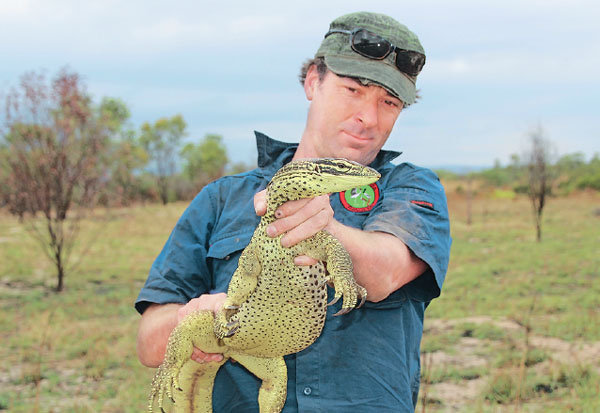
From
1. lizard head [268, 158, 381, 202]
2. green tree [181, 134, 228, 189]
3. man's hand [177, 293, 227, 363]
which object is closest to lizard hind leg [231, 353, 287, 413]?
man's hand [177, 293, 227, 363]

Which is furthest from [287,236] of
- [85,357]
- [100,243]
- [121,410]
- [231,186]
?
[100,243]

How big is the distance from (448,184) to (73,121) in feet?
135

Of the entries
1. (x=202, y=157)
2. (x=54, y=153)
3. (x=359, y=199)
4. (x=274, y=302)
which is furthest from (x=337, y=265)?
(x=202, y=157)

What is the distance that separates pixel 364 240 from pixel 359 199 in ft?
2.07

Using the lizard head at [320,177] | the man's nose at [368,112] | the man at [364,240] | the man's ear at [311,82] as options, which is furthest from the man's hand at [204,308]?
the man's ear at [311,82]

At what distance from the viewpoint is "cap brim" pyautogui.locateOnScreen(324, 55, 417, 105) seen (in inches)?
119

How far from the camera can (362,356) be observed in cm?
288

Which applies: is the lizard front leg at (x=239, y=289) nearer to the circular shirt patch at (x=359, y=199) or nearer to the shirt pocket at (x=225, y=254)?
the shirt pocket at (x=225, y=254)

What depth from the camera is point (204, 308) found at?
2.69m

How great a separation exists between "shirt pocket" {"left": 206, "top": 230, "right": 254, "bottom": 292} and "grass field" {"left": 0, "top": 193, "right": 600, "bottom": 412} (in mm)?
2326

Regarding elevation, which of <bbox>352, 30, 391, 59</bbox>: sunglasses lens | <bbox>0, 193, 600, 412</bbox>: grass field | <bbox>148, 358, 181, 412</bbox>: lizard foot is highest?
<bbox>352, 30, 391, 59</bbox>: sunglasses lens

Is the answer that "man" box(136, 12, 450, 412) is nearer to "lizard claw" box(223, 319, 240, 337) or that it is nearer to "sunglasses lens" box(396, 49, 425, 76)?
"sunglasses lens" box(396, 49, 425, 76)

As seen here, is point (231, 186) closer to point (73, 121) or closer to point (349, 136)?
point (349, 136)

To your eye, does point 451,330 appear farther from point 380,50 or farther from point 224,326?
point 224,326
